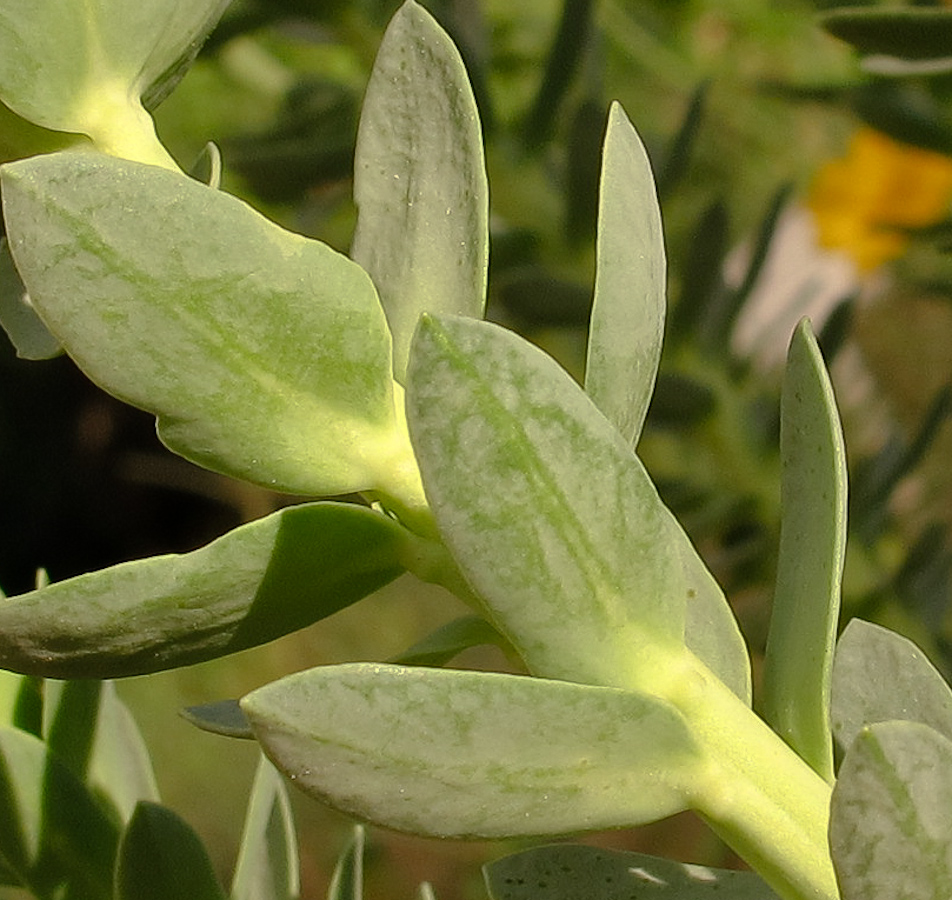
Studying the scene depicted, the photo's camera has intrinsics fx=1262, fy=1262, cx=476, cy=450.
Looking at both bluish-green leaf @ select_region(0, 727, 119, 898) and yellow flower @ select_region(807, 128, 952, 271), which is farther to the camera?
yellow flower @ select_region(807, 128, 952, 271)

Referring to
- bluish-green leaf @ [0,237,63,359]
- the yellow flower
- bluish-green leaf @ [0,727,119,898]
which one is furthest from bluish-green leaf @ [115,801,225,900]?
the yellow flower

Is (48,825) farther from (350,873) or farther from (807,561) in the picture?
(807,561)

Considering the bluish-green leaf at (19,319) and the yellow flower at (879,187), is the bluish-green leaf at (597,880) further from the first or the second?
the yellow flower at (879,187)

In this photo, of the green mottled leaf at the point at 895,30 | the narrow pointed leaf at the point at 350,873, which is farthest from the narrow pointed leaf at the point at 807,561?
the green mottled leaf at the point at 895,30

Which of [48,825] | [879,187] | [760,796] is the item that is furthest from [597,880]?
[879,187]

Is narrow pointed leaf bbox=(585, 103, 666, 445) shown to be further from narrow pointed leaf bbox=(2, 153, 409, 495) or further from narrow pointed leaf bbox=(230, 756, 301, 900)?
narrow pointed leaf bbox=(230, 756, 301, 900)
